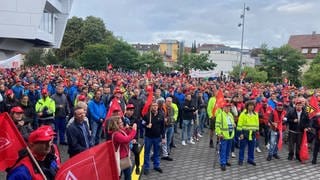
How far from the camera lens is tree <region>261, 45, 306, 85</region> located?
67625mm

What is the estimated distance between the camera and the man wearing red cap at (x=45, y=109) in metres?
11.3

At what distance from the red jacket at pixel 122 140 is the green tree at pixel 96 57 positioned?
5869 centimetres

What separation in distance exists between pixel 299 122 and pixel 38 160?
9.81m

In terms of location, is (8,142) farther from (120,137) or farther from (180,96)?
(180,96)

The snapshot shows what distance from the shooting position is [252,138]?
11016 mm

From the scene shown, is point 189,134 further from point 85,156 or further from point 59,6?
point 59,6

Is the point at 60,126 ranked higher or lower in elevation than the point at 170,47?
lower

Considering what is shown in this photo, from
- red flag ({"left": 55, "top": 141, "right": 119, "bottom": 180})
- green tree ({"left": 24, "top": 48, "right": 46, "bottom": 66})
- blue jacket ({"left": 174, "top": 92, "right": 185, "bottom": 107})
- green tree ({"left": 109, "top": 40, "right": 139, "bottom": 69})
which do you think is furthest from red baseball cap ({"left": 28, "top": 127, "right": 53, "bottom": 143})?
green tree ({"left": 24, "top": 48, "right": 46, "bottom": 66})

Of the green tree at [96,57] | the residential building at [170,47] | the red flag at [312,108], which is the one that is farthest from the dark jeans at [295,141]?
the residential building at [170,47]

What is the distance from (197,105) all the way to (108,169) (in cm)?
1111

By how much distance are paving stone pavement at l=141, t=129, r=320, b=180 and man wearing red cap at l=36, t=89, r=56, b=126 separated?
3.40 m

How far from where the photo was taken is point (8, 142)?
409 cm

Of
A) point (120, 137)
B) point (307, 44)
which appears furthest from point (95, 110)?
point (307, 44)

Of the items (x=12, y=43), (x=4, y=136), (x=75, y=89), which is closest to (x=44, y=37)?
(x=12, y=43)
